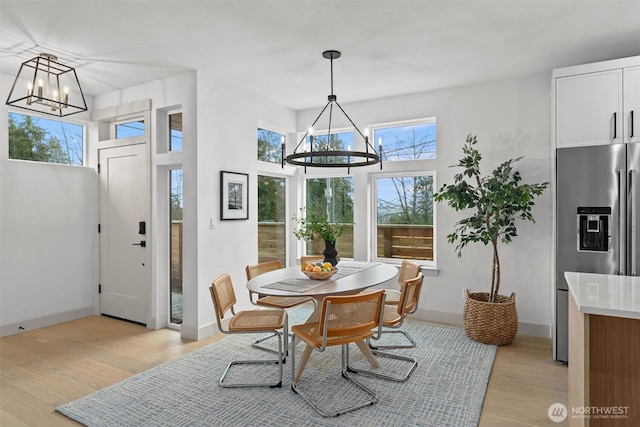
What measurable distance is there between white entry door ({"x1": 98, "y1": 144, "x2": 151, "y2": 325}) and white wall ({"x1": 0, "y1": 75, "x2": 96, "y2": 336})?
19 cm

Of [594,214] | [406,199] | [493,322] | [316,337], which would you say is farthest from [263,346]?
[594,214]

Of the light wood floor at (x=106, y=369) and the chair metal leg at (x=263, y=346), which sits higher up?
the chair metal leg at (x=263, y=346)

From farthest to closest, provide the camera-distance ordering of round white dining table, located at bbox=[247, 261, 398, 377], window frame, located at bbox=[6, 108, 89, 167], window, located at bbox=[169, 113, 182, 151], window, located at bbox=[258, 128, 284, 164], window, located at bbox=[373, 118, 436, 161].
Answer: window, located at bbox=[258, 128, 284, 164] → window, located at bbox=[373, 118, 436, 161] → window, located at bbox=[169, 113, 182, 151] → window frame, located at bbox=[6, 108, 89, 167] → round white dining table, located at bbox=[247, 261, 398, 377]

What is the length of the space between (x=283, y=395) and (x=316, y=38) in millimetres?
2760

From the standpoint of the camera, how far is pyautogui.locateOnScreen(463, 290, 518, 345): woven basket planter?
3.62 metres

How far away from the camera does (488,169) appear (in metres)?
4.26

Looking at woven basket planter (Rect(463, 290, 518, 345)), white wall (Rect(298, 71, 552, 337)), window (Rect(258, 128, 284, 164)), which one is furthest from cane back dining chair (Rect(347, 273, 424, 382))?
window (Rect(258, 128, 284, 164))

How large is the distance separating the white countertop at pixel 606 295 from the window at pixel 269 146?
365cm

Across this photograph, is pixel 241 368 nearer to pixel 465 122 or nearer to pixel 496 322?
pixel 496 322

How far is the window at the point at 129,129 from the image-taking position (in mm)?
4520

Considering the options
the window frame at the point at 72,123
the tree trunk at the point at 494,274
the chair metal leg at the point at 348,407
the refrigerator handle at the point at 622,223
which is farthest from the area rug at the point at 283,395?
the window frame at the point at 72,123

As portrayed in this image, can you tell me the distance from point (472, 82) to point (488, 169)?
38.7 inches

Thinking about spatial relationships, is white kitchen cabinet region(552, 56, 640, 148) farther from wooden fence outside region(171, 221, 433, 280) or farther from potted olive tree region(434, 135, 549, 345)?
wooden fence outside region(171, 221, 433, 280)

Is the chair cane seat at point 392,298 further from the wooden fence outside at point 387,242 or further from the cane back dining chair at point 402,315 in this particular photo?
the wooden fence outside at point 387,242
